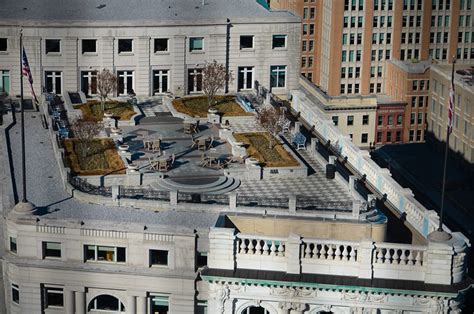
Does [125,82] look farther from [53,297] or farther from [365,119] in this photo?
[365,119]

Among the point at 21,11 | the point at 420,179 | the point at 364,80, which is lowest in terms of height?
the point at 420,179

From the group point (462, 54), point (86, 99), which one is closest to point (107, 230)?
point (86, 99)

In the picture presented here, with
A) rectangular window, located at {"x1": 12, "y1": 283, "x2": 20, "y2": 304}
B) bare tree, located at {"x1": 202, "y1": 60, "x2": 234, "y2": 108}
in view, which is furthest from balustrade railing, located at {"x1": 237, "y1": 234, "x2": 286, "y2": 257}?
bare tree, located at {"x1": 202, "y1": 60, "x2": 234, "y2": 108}

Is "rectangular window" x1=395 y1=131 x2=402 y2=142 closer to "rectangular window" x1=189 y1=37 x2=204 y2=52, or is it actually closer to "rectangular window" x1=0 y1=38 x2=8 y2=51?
"rectangular window" x1=189 y1=37 x2=204 y2=52

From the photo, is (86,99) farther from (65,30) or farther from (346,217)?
(346,217)

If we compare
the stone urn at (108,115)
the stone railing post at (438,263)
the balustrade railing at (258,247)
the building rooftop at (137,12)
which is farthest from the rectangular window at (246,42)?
the stone railing post at (438,263)
